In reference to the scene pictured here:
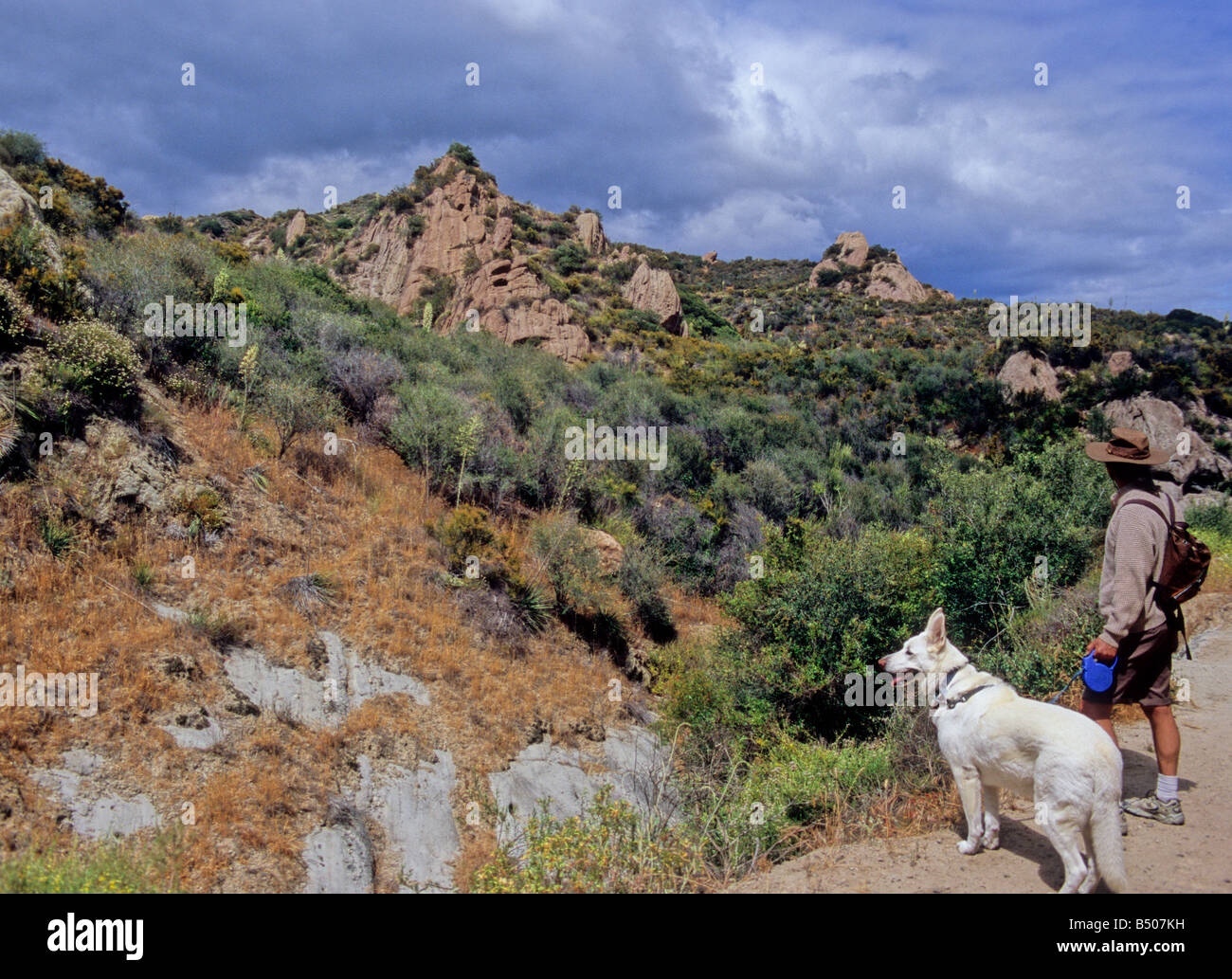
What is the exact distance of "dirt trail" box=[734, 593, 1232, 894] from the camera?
3346 millimetres

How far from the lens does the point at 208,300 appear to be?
10.9m

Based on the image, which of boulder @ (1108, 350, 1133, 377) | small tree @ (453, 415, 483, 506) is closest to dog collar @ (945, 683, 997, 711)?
small tree @ (453, 415, 483, 506)

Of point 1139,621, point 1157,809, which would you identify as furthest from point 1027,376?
point 1157,809

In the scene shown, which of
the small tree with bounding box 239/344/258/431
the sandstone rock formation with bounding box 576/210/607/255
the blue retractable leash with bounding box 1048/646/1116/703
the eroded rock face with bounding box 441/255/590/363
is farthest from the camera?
the sandstone rock formation with bounding box 576/210/607/255

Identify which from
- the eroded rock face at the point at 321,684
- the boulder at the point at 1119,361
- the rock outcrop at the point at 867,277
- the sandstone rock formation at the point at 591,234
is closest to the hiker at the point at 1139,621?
the eroded rock face at the point at 321,684

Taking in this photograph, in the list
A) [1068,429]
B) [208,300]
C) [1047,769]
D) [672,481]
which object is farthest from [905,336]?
[1047,769]

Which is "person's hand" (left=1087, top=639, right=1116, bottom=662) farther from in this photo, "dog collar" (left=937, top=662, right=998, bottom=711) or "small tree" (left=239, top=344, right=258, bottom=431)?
"small tree" (left=239, top=344, right=258, bottom=431)

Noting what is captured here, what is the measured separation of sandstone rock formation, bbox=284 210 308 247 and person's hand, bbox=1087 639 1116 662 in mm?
39050

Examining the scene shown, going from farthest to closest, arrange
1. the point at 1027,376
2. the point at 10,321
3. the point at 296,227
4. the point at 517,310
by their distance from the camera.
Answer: the point at 296,227, the point at 517,310, the point at 1027,376, the point at 10,321

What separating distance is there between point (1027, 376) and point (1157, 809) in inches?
803

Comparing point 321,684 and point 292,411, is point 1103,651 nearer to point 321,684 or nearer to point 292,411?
point 321,684

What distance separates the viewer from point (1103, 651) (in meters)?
3.68

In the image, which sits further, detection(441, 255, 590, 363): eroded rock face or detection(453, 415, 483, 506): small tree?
detection(441, 255, 590, 363): eroded rock face
